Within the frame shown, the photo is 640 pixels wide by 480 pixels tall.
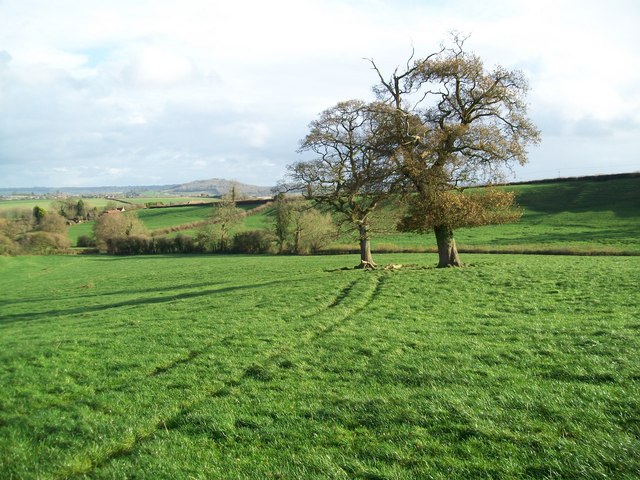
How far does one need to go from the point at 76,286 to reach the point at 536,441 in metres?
39.4

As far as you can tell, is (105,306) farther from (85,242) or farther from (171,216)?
(171,216)

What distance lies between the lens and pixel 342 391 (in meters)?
8.87

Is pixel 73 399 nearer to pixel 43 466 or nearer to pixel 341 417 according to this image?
pixel 43 466

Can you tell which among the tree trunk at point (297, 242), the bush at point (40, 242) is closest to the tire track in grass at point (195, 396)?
the tree trunk at point (297, 242)

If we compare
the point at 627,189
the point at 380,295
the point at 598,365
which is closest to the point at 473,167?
the point at 380,295

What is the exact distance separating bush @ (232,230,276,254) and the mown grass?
2068 inches

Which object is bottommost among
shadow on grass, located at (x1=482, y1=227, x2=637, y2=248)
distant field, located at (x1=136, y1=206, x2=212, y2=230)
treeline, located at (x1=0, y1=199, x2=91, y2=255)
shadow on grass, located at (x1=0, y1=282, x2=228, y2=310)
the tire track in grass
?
shadow on grass, located at (x1=0, y1=282, x2=228, y2=310)

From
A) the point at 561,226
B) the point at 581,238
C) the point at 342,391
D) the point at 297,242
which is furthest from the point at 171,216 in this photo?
the point at 342,391

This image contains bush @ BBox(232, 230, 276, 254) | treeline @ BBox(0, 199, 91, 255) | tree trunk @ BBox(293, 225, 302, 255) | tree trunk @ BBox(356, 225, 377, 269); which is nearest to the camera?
tree trunk @ BBox(356, 225, 377, 269)

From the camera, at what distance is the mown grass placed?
250 inches

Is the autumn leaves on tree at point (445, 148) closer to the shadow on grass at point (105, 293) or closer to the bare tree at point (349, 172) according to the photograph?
the bare tree at point (349, 172)

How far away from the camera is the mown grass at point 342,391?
20.8ft

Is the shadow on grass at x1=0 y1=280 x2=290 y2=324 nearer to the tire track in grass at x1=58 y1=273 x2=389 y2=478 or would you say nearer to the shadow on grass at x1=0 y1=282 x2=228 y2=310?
the shadow on grass at x1=0 y1=282 x2=228 y2=310

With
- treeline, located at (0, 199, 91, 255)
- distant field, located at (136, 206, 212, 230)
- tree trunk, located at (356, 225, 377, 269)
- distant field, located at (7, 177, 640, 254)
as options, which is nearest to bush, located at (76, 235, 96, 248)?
treeline, located at (0, 199, 91, 255)
